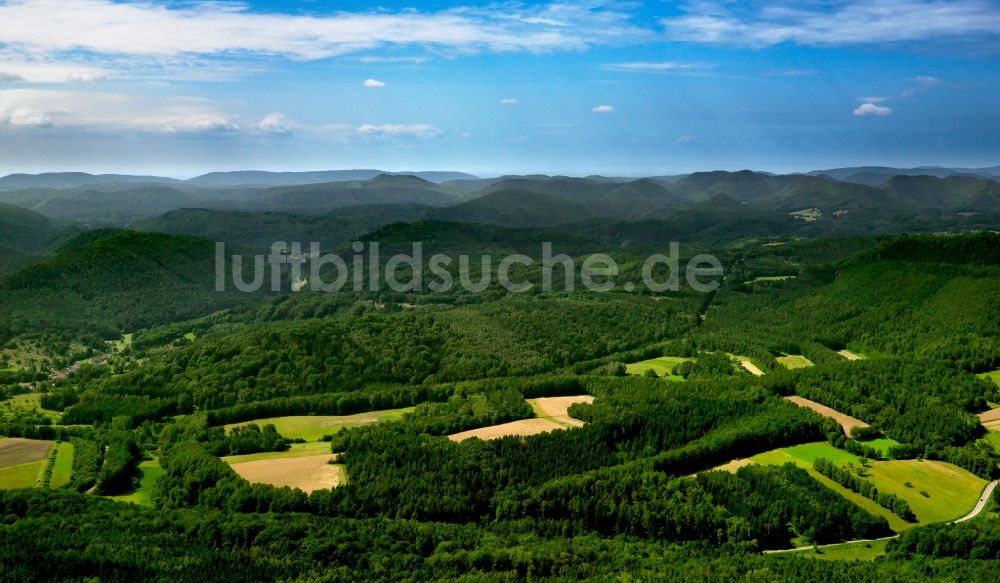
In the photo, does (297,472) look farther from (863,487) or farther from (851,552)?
(863,487)

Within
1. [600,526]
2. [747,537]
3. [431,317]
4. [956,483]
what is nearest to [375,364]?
[431,317]

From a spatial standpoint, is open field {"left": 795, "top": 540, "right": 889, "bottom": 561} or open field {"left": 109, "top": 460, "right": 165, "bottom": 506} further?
open field {"left": 109, "top": 460, "right": 165, "bottom": 506}

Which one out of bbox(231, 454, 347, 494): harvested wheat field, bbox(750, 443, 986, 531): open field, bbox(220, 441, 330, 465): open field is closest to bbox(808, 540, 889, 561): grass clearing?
bbox(750, 443, 986, 531): open field

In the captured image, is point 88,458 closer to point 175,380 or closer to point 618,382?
point 175,380

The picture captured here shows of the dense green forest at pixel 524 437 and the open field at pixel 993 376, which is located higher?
the open field at pixel 993 376

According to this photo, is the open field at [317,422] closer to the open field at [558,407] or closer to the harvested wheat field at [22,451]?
the open field at [558,407]

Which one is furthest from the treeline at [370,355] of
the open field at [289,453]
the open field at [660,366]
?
the open field at [289,453]

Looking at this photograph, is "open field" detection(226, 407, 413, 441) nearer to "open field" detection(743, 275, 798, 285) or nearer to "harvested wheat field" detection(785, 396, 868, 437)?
"harvested wheat field" detection(785, 396, 868, 437)
